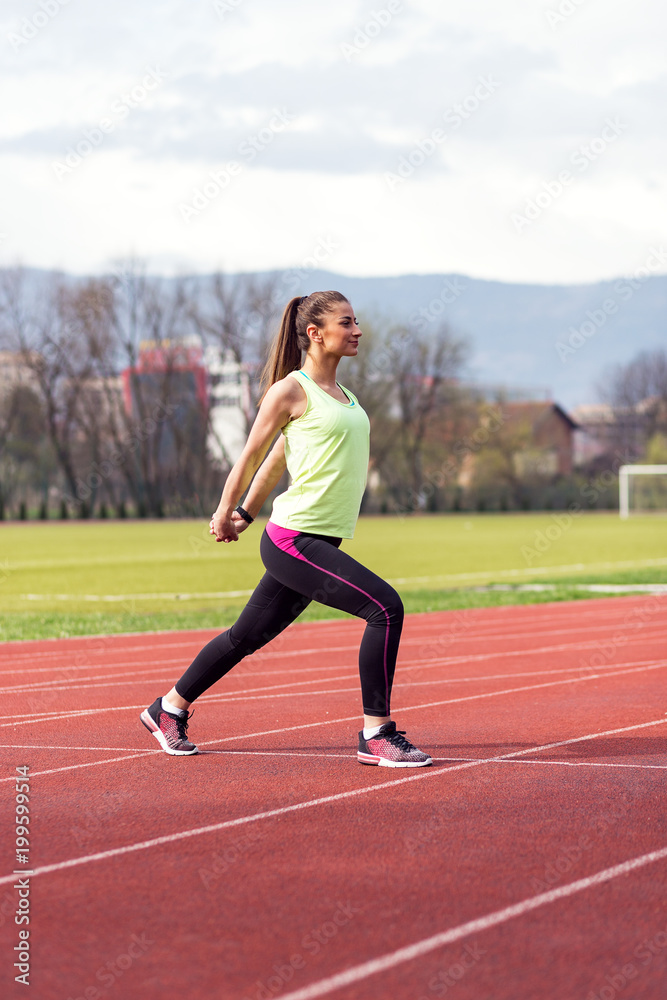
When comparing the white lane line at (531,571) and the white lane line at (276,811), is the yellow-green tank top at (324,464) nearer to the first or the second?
the white lane line at (276,811)

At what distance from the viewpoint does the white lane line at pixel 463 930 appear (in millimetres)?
2949

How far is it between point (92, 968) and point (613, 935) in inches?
55.9

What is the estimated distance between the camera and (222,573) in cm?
2384

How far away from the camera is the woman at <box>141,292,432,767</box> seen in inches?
207

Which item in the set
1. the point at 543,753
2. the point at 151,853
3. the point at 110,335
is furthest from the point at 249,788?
the point at 110,335

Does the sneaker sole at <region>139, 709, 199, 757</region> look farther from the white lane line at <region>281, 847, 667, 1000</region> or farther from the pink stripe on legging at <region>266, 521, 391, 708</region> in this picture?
the white lane line at <region>281, 847, 667, 1000</region>

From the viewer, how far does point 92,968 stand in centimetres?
305

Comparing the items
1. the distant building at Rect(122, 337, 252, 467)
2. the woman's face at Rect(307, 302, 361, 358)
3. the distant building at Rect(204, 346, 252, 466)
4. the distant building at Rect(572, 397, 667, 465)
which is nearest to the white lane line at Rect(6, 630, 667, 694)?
the woman's face at Rect(307, 302, 361, 358)

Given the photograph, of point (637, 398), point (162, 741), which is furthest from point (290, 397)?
point (637, 398)

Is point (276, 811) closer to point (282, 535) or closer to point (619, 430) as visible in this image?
point (282, 535)

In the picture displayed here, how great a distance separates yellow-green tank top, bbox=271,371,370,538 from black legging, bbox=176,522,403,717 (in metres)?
0.08

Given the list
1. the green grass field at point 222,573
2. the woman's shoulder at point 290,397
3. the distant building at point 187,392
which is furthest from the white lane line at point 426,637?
the distant building at point 187,392

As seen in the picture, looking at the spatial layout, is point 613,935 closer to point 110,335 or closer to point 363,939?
point 363,939

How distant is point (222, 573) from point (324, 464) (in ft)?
61.6
